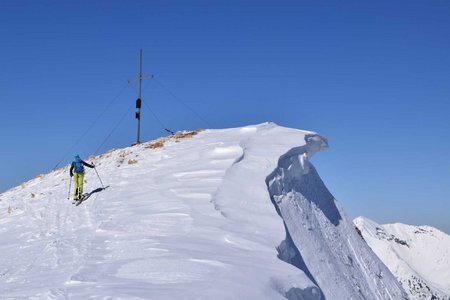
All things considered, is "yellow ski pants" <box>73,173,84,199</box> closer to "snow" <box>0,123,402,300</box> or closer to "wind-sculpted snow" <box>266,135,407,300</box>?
"snow" <box>0,123,402,300</box>

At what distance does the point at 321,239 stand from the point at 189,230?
234 inches

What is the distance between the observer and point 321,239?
15492 millimetres

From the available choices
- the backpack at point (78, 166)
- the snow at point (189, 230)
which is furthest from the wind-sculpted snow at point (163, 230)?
the backpack at point (78, 166)

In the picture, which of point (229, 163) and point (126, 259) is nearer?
point (126, 259)

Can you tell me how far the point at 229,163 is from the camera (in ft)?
55.5

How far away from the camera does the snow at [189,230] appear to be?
299 inches

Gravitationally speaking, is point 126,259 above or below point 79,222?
above

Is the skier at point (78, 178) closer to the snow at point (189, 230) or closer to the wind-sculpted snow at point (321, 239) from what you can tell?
the snow at point (189, 230)

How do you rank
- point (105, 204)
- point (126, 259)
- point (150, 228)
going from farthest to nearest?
point (105, 204) < point (150, 228) < point (126, 259)

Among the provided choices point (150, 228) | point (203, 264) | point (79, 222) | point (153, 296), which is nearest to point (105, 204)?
point (79, 222)

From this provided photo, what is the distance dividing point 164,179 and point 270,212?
5510mm

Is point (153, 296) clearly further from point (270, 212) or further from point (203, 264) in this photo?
point (270, 212)

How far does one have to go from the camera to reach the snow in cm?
758

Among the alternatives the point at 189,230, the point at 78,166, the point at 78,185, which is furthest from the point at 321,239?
the point at 78,166
